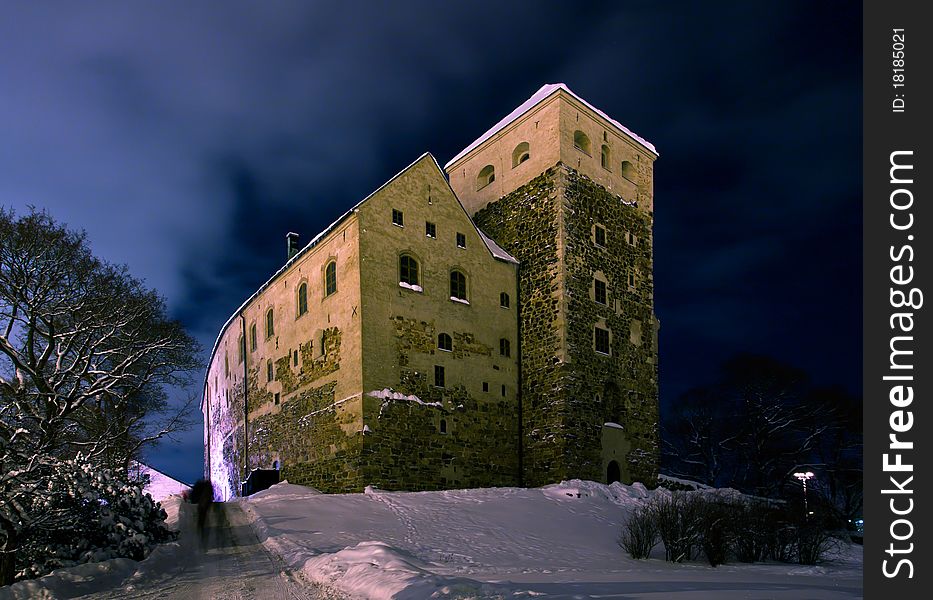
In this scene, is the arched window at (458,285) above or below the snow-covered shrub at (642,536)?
above

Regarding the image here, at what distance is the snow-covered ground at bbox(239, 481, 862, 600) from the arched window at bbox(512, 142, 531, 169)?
15.0 metres

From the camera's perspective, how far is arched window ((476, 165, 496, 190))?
32594mm

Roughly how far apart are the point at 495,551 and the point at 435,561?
250 cm

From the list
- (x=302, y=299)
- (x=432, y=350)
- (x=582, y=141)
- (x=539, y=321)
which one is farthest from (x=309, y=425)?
(x=582, y=141)

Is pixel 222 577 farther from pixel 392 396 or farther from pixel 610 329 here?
pixel 610 329

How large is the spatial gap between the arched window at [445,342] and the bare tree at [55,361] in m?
9.68

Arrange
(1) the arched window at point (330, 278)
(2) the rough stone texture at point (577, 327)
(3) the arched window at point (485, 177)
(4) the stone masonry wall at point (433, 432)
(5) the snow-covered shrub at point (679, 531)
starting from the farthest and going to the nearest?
(3) the arched window at point (485, 177) < (2) the rough stone texture at point (577, 327) < (1) the arched window at point (330, 278) < (4) the stone masonry wall at point (433, 432) < (5) the snow-covered shrub at point (679, 531)

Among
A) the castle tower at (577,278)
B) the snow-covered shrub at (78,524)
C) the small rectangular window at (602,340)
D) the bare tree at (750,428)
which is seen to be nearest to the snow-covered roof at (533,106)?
the castle tower at (577,278)

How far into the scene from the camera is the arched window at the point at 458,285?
2675cm

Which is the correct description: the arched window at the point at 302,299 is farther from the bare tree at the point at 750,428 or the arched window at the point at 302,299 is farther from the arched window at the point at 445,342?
the bare tree at the point at 750,428

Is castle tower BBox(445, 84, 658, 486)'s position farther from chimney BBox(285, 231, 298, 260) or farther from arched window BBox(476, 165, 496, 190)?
chimney BBox(285, 231, 298, 260)
